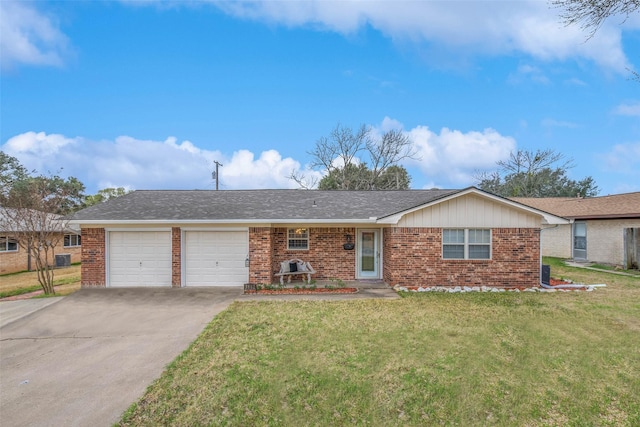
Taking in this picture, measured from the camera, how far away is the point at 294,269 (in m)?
10.9

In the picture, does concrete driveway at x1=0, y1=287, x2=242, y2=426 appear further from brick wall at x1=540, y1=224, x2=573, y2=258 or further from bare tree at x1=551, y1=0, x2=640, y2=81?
brick wall at x1=540, y1=224, x2=573, y2=258

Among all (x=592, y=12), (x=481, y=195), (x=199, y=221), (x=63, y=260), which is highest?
(x=592, y=12)

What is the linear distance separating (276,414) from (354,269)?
8074 millimetres

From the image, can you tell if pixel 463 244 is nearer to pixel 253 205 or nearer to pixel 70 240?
pixel 253 205

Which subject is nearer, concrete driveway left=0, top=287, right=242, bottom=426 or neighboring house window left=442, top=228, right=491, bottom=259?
concrete driveway left=0, top=287, right=242, bottom=426

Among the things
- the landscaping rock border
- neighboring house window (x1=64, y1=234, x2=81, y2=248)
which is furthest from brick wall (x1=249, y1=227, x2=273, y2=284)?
neighboring house window (x1=64, y1=234, x2=81, y2=248)

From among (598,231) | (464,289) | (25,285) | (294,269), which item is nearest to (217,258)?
(294,269)

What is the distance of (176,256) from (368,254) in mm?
6783

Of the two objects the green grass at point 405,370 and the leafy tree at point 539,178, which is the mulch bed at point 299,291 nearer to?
the green grass at point 405,370

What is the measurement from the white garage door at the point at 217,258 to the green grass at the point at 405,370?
3.33m

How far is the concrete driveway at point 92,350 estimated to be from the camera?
3.81 metres

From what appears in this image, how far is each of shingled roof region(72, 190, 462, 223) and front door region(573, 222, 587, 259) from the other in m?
9.44

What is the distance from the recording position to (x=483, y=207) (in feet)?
→ 32.9

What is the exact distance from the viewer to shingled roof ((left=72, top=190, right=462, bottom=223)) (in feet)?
34.1
